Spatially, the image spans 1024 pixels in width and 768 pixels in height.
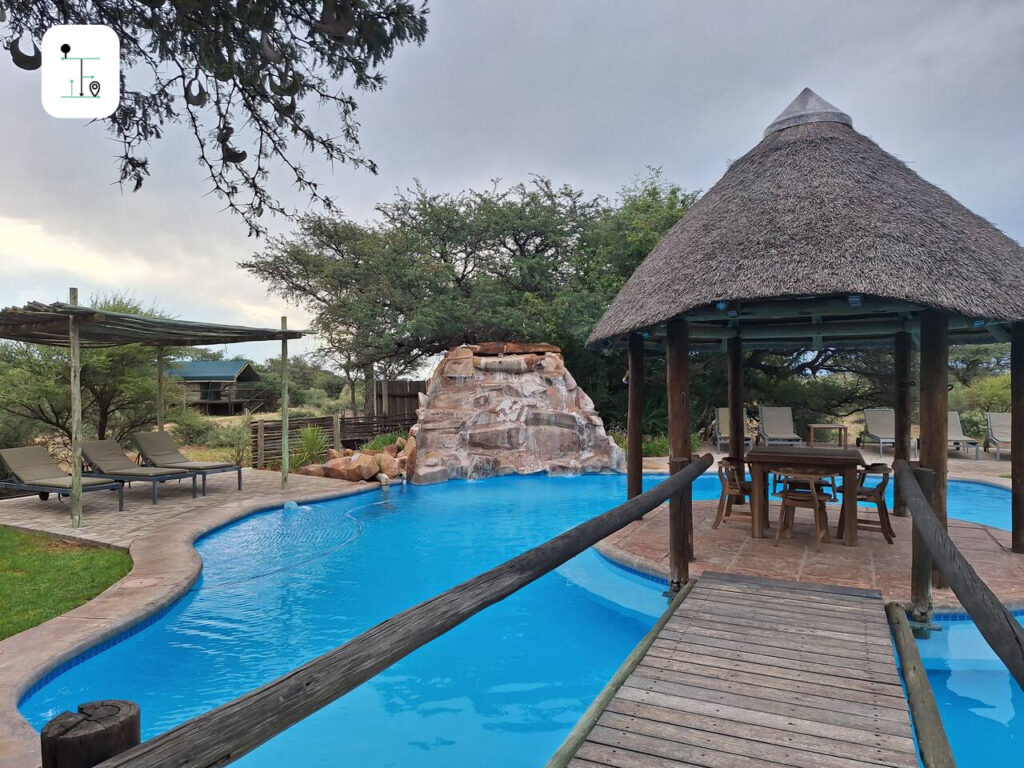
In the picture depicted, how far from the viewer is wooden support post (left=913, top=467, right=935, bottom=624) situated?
4285 mm

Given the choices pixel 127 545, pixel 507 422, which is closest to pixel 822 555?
pixel 127 545

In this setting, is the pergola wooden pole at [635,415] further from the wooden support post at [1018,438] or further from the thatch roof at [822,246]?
the wooden support post at [1018,438]

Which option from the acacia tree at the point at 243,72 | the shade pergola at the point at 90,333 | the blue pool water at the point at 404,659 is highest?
the acacia tree at the point at 243,72

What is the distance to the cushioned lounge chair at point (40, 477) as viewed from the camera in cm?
859

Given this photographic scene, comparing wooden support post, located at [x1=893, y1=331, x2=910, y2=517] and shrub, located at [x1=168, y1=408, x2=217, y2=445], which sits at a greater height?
wooden support post, located at [x1=893, y1=331, x2=910, y2=517]

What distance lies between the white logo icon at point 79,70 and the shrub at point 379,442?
11.3 meters

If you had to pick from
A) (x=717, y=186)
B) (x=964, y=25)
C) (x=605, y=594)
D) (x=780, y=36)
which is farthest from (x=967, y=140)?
(x=605, y=594)

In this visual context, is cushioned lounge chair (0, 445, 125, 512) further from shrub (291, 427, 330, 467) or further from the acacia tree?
the acacia tree

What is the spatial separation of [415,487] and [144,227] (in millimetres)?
6423

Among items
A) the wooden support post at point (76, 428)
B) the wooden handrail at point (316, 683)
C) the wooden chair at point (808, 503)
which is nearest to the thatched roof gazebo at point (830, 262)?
the wooden chair at point (808, 503)

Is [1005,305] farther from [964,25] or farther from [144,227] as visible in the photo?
[144,227]

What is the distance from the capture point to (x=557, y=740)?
3695 millimetres

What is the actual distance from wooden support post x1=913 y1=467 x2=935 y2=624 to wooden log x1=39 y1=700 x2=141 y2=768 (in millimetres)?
4847

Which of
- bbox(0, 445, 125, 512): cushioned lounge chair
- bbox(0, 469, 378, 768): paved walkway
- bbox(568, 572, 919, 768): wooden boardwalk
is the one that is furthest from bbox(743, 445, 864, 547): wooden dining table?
bbox(0, 445, 125, 512): cushioned lounge chair
